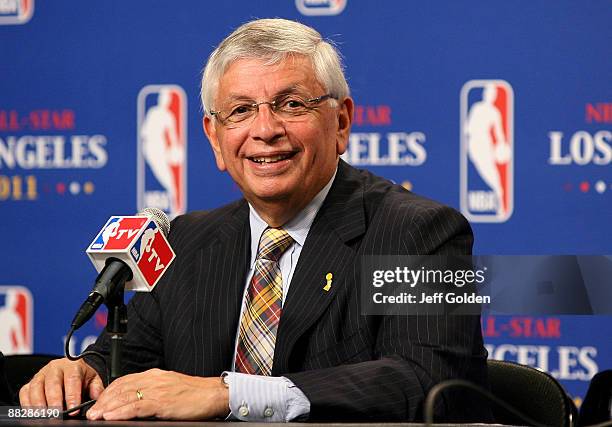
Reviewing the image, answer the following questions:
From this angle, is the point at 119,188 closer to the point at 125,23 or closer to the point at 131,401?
the point at 125,23

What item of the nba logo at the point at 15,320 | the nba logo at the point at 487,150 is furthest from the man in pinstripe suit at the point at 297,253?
the nba logo at the point at 15,320

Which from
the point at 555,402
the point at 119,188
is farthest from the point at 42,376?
the point at 119,188

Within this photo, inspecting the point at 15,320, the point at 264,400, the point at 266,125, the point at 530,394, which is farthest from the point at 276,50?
the point at 15,320

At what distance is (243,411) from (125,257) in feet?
1.27

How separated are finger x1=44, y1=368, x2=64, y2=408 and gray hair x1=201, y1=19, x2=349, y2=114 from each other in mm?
796

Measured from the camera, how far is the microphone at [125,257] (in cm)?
181

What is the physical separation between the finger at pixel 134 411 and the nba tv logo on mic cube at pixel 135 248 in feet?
0.70

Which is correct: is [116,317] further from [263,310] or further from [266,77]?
[266,77]

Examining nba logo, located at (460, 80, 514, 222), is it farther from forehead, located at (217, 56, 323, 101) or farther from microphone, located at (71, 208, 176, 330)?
microphone, located at (71, 208, 176, 330)

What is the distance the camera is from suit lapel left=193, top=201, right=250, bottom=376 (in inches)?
95.8

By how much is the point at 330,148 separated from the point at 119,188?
172 cm

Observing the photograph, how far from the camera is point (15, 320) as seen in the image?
13.6ft

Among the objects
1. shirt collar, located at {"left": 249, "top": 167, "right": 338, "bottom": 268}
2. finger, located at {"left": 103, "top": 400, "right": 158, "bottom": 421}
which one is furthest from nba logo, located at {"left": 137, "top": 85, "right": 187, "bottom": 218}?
finger, located at {"left": 103, "top": 400, "right": 158, "bottom": 421}

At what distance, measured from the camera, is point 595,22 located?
3578 millimetres
